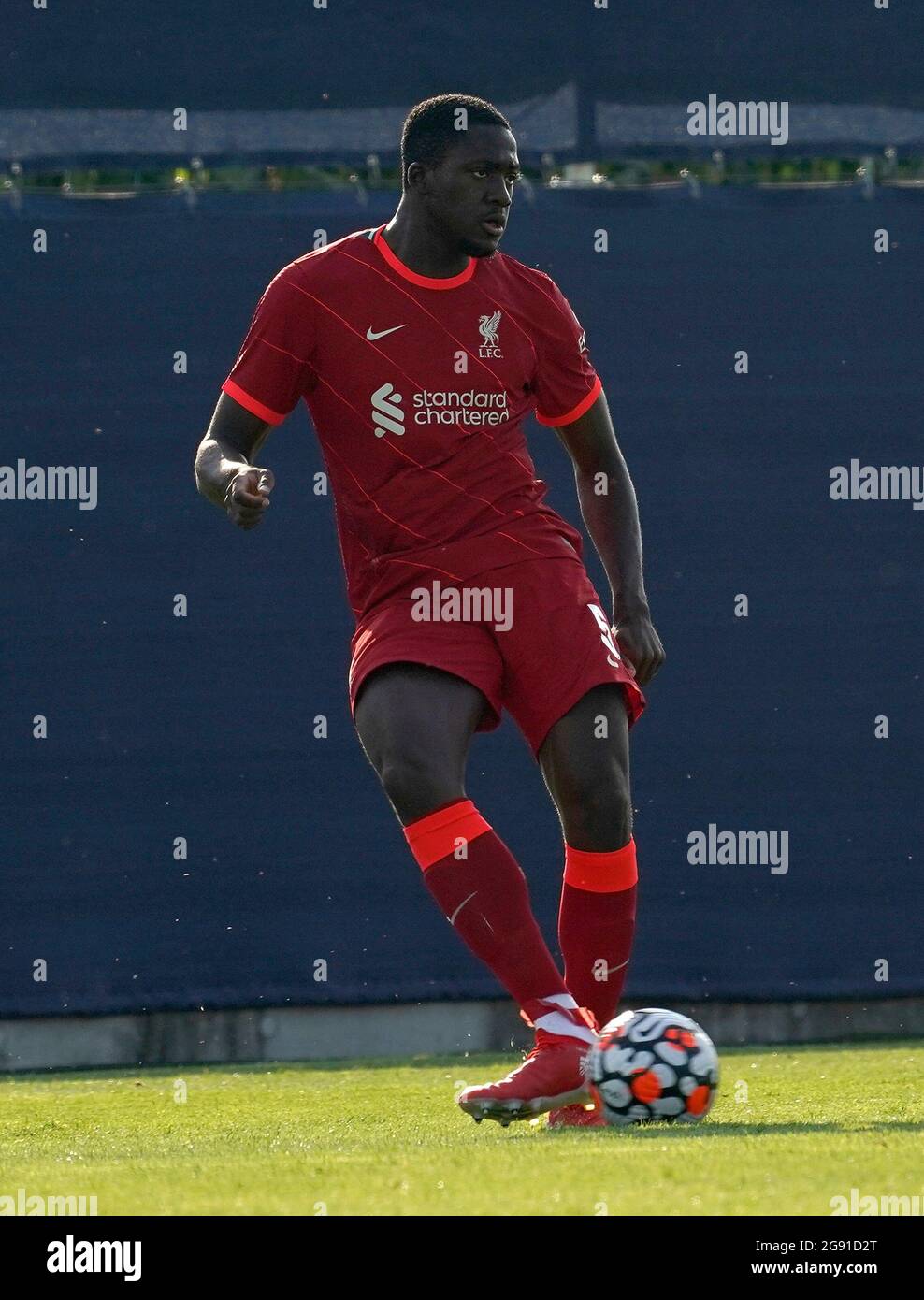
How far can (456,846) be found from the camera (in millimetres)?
4293

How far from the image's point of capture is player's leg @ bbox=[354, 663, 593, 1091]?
4258mm

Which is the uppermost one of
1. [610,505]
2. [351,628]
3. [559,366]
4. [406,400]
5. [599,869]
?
[559,366]

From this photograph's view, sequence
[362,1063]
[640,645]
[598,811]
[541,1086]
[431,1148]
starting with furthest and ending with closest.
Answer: [362,1063]
[640,645]
[598,811]
[541,1086]
[431,1148]

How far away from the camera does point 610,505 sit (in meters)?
4.95

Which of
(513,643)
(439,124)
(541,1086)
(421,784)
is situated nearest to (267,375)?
(439,124)

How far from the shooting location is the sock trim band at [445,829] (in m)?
4.29

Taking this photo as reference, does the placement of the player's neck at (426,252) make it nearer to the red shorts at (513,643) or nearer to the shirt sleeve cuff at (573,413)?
the shirt sleeve cuff at (573,413)

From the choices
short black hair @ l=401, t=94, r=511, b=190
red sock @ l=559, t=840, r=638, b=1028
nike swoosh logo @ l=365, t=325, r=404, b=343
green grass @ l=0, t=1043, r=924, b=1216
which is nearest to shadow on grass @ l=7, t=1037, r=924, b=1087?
green grass @ l=0, t=1043, r=924, b=1216

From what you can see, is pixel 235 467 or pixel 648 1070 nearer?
pixel 648 1070

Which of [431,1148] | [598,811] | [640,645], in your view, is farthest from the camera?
[640,645]

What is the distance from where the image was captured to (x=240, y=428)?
4711 mm

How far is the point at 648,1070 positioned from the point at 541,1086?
0.23 metres

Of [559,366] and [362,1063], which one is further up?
[559,366]

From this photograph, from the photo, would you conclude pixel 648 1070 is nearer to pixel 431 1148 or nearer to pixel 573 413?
pixel 431 1148
